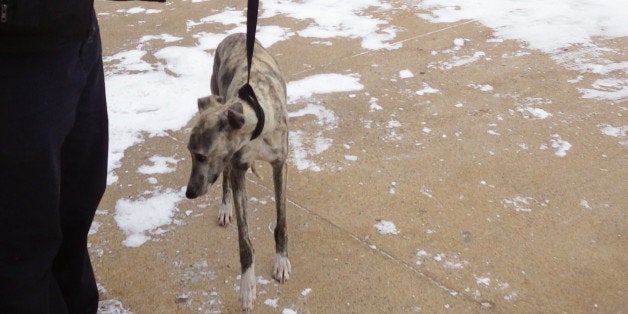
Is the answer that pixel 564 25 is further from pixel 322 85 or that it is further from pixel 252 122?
pixel 252 122

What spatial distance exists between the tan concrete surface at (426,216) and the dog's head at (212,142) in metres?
0.73

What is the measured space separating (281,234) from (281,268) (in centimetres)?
18

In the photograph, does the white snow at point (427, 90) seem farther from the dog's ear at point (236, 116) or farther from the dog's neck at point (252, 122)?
the dog's ear at point (236, 116)

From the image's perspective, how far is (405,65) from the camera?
5.80 metres

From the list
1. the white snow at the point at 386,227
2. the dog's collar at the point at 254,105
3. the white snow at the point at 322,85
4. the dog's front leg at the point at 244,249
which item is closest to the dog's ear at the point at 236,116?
the dog's collar at the point at 254,105

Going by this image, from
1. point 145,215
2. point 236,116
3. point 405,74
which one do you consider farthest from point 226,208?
point 405,74

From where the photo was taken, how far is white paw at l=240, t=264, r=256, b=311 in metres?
3.10

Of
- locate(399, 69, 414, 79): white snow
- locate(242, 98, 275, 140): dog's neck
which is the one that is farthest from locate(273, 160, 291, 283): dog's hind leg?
locate(399, 69, 414, 79): white snow

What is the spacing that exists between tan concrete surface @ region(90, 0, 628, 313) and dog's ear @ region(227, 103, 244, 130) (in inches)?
39.1

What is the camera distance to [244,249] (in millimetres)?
3166

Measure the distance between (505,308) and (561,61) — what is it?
3.53 m

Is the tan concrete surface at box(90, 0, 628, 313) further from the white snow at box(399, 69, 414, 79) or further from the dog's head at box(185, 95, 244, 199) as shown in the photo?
the dog's head at box(185, 95, 244, 199)

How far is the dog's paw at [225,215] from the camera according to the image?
12.3ft

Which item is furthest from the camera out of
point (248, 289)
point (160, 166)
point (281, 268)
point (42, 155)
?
point (160, 166)
